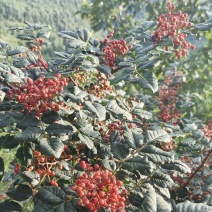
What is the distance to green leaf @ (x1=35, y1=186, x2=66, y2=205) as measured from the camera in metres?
1.90

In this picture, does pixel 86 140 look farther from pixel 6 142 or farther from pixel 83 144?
pixel 6 142

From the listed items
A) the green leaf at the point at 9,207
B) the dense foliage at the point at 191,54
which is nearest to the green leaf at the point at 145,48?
the green leaf at the point at 9,207

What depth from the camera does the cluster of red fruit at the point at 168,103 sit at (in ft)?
15.0

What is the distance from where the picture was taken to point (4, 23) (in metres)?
122

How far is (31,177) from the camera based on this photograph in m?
2.10

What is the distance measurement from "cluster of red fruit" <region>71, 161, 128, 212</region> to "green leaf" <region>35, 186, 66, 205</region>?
5.0 inches

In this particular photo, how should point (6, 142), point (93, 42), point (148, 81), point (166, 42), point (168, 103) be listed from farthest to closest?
point (168, 103) → point (93, 42) → point (166, 42) → point (148, 81) → point (6, 142)

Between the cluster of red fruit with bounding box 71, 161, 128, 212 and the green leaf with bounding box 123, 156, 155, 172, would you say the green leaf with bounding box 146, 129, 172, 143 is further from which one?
the cluster of red fruit with bounding box 71, 161, 128, 212

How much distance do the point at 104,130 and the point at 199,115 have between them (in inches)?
Answer: 139

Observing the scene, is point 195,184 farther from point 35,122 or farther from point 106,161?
point 35,122

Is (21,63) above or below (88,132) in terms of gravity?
above

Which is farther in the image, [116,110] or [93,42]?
[93,42]

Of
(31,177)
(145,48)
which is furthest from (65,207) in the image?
(145,48)

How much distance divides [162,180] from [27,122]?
3.49 ft
